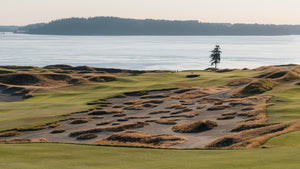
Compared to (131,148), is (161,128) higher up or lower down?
lower down

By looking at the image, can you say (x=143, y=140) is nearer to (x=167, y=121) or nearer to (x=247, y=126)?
(x=247, y=126)

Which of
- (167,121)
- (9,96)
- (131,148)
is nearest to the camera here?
(131,148)

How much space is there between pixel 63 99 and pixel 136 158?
4914 centimetres

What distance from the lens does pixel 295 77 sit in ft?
235

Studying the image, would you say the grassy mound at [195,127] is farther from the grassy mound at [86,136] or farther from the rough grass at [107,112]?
the rough grass at [107,112]

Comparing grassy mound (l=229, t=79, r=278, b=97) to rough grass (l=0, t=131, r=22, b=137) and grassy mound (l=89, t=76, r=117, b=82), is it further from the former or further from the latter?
grassy mound (l=89, t=76, r=117, b=82)

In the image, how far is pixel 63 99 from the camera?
2672 inches

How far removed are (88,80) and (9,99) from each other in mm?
23351

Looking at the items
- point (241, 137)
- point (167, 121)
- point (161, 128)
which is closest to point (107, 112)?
point (167, 121)

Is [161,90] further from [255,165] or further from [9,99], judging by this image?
[255,165]

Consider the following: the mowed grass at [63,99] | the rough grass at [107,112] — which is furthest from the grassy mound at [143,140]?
the rough grass at [107,112]

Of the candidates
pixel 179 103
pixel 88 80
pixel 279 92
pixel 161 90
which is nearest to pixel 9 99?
pixel 88 80

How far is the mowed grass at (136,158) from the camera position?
17922 mm

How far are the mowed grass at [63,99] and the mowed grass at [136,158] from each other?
19465 millimetres
